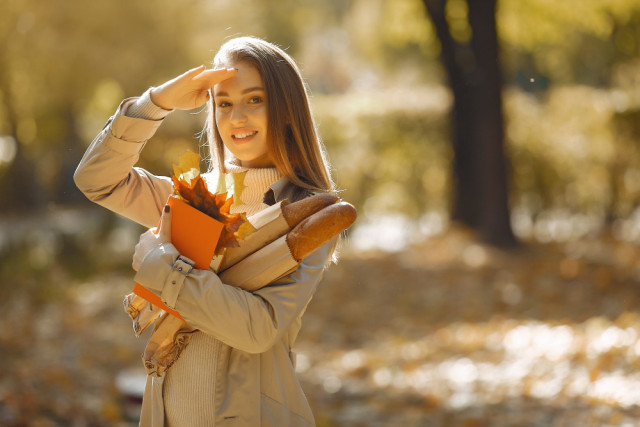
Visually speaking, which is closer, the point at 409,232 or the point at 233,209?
the point at 233,209

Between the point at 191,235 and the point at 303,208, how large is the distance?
288 millimetres

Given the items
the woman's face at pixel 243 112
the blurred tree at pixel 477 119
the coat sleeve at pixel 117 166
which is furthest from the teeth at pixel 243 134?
the blurred tree at pixel 477 119

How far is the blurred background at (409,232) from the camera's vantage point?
17.0 feet

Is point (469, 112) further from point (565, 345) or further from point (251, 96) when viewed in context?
point (251, 96)

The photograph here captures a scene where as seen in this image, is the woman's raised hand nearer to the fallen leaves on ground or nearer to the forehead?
the forehead

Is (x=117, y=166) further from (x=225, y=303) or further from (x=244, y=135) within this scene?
(x=225, y=303)

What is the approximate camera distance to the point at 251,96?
6.62ft

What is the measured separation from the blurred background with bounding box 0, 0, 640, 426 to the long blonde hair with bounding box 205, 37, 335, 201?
2.06 m

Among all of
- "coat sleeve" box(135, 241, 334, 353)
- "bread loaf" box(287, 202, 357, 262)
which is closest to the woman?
"coat sleeve" box(135, 241, 334, 353)

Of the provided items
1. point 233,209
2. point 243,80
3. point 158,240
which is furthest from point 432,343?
point 158,240

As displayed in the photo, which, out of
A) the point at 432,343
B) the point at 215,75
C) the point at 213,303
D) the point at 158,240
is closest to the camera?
the point at 213,303

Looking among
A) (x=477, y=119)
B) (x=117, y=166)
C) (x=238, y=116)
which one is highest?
(x=477, y=119)

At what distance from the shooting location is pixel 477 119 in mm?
8859

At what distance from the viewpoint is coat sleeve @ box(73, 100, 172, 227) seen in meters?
1.98
